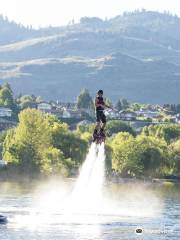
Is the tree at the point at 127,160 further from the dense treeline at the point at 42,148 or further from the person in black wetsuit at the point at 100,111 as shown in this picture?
the person in black wetsuit at the point at 100,111

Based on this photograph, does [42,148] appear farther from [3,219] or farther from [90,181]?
[3,219]

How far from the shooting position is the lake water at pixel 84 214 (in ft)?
294

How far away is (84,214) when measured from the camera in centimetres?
10419

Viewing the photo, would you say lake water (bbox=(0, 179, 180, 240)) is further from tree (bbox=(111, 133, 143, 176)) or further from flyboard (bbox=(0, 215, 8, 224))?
tree (bbox=(111, 133, 143, 176))

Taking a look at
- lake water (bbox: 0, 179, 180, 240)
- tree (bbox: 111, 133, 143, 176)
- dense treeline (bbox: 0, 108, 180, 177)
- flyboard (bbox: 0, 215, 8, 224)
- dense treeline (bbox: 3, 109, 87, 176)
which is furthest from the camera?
tree (bbox: 111, 133, 143, 176)

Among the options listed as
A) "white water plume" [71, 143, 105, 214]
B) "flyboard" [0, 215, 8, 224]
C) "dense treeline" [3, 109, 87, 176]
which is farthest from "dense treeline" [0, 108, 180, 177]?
"flyboard" [0, 215, 8, 224]

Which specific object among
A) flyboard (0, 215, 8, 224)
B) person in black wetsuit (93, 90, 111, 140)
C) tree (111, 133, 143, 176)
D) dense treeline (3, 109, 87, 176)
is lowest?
tree (111, 133, 143, 176)

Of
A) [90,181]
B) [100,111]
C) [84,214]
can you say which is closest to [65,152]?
[84,214]

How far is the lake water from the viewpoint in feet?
294

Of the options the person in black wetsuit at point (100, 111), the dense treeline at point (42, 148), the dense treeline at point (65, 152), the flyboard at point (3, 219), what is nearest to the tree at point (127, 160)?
the dense treeline at point (65, 152)

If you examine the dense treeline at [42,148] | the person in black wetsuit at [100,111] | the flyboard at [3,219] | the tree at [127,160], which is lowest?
the tree at [127,160]

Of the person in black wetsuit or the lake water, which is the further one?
the lake water

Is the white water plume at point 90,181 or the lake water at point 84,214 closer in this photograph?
the white water plume at point 90,181

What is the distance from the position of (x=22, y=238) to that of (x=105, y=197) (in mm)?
50958
